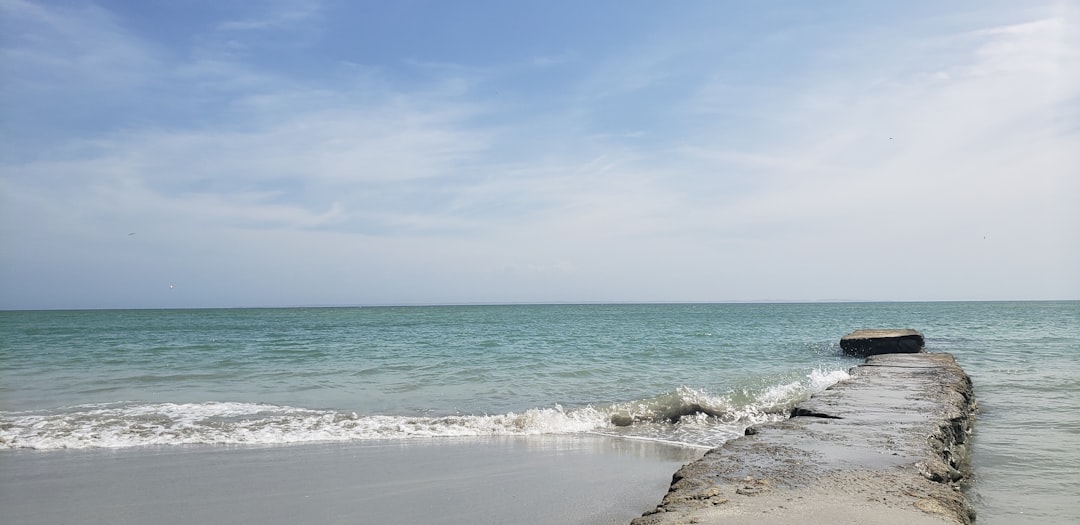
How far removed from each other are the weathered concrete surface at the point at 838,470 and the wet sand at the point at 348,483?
914 mm

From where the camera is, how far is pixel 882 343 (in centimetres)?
1741

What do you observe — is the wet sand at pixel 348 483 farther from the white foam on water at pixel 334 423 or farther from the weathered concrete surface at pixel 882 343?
the weathered concrete surface at pixel 882 343

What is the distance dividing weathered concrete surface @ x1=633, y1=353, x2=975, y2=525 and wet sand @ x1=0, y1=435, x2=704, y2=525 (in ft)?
3.00

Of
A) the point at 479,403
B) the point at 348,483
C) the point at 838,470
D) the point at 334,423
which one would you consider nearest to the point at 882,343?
the point at 479,403

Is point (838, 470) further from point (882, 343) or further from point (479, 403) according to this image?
point (882, 343)

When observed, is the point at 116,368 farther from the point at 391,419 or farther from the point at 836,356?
the point at 836,356

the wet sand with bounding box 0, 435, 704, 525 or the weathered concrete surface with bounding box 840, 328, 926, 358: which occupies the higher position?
the weathered concrete surface with bounding box 840, 328, 926, 358

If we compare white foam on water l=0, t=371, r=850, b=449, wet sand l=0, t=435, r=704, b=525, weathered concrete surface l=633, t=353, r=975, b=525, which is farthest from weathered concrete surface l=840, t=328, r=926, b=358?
wet sand l=0, t=435, r=704, b=525

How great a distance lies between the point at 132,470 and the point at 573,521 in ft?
15.0

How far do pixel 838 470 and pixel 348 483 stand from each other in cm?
402

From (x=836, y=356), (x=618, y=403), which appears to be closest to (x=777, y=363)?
(x=836, y=356)

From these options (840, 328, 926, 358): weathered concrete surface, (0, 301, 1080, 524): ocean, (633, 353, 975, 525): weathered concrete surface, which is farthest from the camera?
(840, 328, 926, 358): weathered concrete surface

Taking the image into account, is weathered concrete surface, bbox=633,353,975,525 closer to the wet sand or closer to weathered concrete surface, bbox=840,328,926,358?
the wet sand

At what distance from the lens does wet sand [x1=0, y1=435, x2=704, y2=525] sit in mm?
4988
